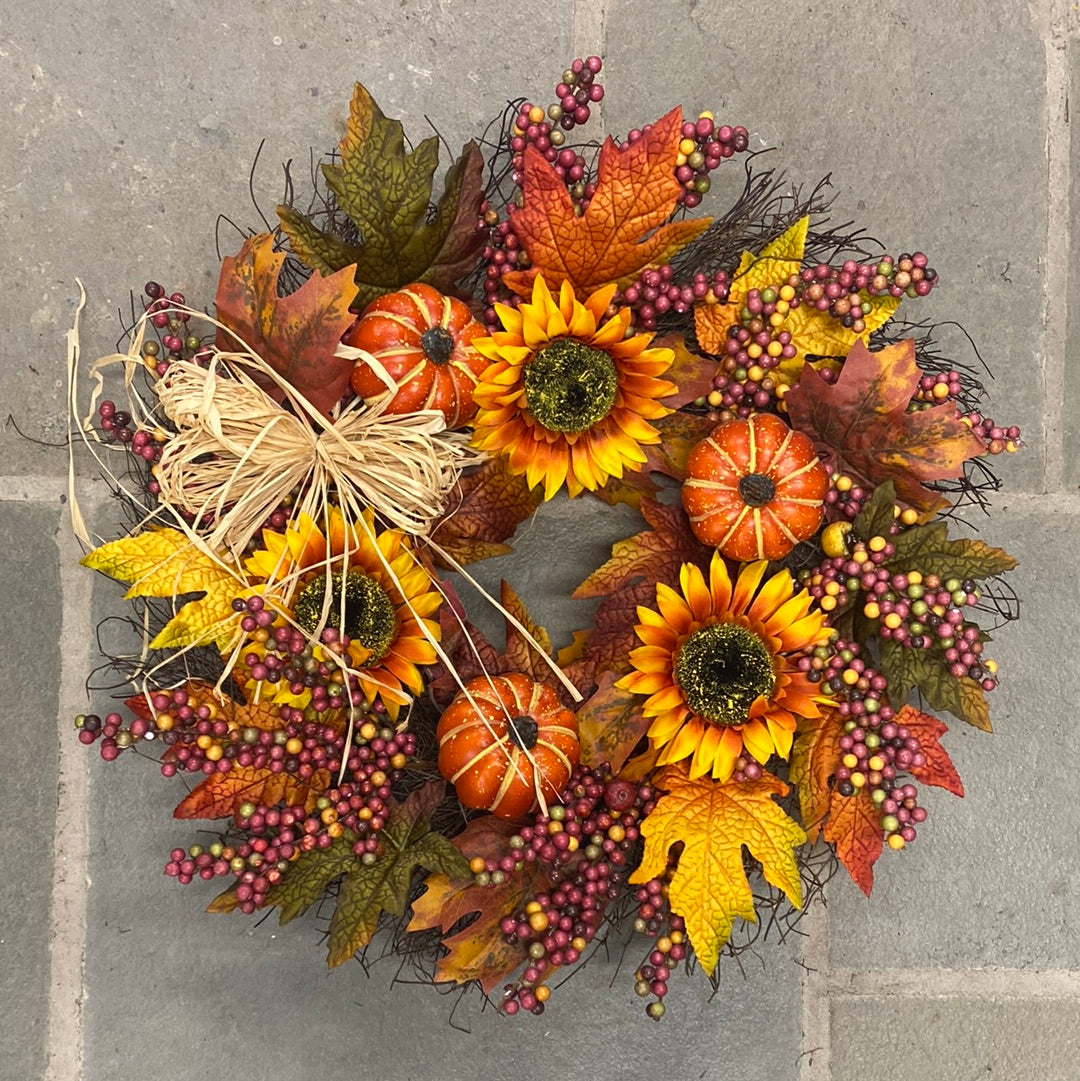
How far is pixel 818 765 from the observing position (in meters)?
0.85

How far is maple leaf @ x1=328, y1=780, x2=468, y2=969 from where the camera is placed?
79 centimetres

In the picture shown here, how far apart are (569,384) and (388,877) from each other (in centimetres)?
45

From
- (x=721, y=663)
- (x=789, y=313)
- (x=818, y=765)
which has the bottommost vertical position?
(x=818, y=765)

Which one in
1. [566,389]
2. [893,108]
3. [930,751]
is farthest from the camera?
[893,108]

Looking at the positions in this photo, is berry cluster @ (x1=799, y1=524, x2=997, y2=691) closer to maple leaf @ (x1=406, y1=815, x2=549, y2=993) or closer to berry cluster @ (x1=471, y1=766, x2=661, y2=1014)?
berry cluster @ (x1=471, y1=766, x2=661, y2=1014)

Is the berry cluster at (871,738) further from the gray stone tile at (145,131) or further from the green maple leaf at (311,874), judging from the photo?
the gray stone tile at (145,131)

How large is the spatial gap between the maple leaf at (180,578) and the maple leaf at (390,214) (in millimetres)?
278

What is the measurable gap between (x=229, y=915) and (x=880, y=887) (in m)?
0.67

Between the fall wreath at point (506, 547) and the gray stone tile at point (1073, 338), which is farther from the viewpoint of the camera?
the gray stone tile at point (1073, 338)

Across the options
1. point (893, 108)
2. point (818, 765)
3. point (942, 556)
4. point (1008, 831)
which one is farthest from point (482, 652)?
point (893, 108)

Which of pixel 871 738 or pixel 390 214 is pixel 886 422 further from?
pixel 390 214

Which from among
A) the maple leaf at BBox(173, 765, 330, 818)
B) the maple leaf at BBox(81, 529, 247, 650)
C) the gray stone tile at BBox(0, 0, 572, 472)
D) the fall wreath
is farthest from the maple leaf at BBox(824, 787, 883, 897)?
the gray stone tile at BBox(0, 0, 572, 472)

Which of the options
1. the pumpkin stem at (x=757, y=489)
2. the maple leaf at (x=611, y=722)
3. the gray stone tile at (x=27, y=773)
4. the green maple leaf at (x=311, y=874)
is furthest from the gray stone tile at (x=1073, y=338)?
the gray stone tile at (x=27, y=773)

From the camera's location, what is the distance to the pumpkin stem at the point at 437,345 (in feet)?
2.63
